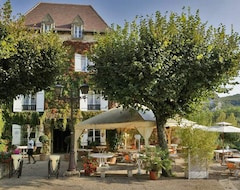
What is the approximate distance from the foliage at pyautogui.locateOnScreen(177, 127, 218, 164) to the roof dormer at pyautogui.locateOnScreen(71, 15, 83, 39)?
14973mm

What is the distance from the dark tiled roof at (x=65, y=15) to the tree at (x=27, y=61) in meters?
11.5

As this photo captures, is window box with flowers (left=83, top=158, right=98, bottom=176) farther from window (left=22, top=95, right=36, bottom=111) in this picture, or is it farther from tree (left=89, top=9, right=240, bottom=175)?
window (left=22, top=95, right=36, bottom=111)

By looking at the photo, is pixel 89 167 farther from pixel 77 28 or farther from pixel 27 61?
pixel 77 28

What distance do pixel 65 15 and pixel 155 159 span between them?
17868mm

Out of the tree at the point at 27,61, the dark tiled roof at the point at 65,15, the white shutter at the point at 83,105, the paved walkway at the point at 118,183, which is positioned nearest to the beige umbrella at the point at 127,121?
the paved walkway at the point at 118,183

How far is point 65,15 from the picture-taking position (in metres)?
25.4

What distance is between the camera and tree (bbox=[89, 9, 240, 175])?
10648mm

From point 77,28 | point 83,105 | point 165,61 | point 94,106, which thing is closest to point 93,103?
point 94,106

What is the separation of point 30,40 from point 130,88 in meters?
4.53

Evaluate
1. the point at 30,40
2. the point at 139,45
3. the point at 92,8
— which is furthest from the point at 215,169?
the point at 92,8

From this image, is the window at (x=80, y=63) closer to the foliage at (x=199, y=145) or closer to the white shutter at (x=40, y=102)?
the white shutter at (x=40, y=102)

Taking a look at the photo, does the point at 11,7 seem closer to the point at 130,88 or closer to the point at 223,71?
the point at 130,88

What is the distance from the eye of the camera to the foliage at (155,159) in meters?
11.0

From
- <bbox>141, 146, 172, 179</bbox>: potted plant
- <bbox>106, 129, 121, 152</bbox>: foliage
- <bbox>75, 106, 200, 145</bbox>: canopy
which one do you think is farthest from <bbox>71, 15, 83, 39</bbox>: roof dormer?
<bbox>141, 146, 172, 179</bbox>: potted plant
